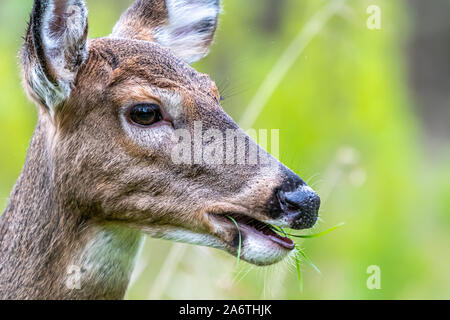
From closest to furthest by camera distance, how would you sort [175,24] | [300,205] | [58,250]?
[300,205] < [58,250] < [175,24]

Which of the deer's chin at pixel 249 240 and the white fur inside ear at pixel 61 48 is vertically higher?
the white fur inside ear at pixel 61 48

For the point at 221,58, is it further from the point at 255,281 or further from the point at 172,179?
the point at 172,179

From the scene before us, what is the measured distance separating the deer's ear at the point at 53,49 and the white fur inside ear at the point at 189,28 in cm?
114

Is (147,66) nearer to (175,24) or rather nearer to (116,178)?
(116,178)

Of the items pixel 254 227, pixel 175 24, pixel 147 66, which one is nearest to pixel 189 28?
pixel 175 24

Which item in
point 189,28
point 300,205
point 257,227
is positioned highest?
point 189,28

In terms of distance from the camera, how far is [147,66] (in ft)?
14.8

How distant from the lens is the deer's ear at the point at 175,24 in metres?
5.39

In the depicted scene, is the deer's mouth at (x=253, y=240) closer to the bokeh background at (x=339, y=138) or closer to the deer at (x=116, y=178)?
the deer at (x=116, y=178)

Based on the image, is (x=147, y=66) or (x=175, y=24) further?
(x=175, y=24)

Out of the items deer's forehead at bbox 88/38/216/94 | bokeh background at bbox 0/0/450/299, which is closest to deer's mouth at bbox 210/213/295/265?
deer's forehead at bbox 88/38/216/94

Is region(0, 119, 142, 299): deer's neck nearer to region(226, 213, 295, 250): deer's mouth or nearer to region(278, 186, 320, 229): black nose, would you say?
region(226, 213, 295, 250): deer's mouth

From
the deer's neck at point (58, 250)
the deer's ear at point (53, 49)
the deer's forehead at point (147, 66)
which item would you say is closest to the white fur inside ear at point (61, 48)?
the deer's ear at point (53, 49)

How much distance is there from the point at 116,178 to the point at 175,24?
1.58 metres
